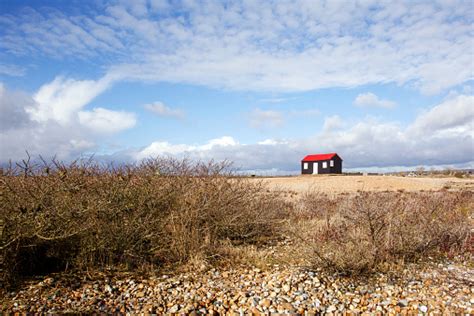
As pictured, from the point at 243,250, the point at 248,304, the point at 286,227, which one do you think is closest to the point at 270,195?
the point at 286,227

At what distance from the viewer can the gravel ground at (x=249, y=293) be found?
4.65 meters

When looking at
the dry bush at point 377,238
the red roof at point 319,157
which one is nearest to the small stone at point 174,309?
the dry bush at point 377,238

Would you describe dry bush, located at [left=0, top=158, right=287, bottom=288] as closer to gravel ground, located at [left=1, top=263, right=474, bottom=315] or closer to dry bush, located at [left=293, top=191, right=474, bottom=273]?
gravel ground, located at [left=1, top=263, right=474, bottom=315]

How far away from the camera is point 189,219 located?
21.8ft

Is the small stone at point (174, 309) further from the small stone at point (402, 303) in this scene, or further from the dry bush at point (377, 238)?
the small stone at point (402, 303)

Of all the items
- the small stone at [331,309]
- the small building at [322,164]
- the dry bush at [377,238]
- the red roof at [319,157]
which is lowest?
the small stone at [331,309]

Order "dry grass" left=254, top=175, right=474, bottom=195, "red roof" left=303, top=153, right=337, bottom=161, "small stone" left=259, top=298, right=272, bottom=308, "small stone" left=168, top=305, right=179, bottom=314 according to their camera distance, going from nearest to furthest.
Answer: "small stone" left=168, top=305, right=179, bottom=314, "small stone" left=259, top=298, right=272, bottom=308, "dry grass" left=254, top=175, right=474, bottom=195, "red roof" left=303, top=153, right=337, bottom=161

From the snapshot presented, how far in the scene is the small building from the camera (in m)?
49.6

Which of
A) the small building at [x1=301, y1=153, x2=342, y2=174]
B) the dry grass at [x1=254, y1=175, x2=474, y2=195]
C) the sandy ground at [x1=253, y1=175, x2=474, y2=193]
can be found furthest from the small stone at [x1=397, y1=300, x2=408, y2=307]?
the small building at [x1=301, y1=153, x2=342, y2=174]

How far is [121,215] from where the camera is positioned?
620cm

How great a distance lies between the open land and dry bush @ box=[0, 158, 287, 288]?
1.18ft

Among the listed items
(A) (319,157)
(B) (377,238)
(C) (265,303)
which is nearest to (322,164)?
(A) (319,157)

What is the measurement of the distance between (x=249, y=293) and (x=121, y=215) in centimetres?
262

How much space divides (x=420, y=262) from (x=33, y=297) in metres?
6.16
